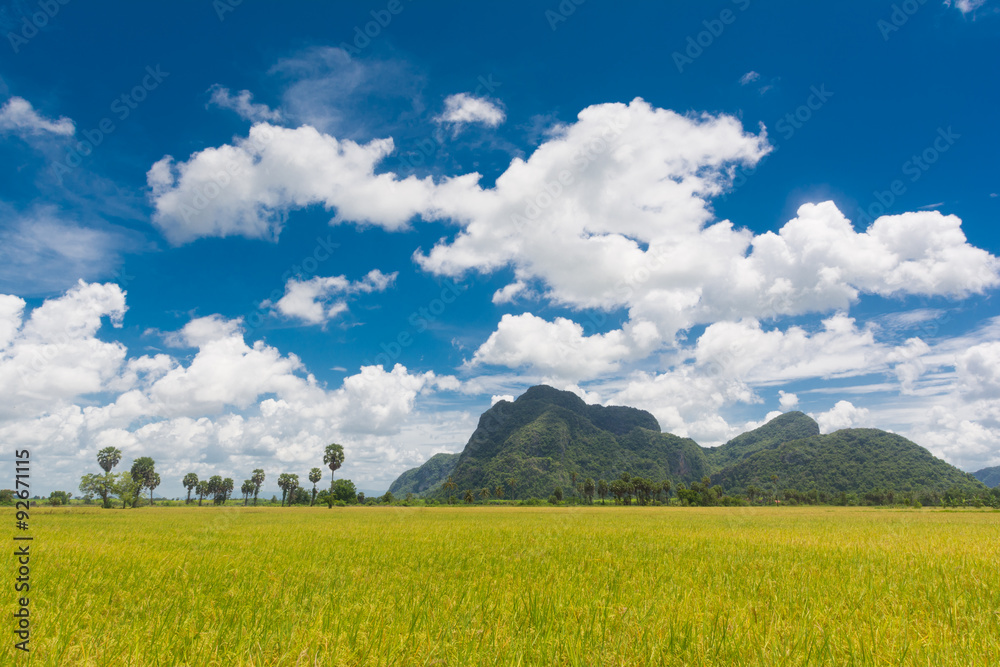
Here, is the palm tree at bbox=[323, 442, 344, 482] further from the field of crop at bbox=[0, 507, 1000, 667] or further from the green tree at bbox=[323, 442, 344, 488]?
the field of crop at bbox=[0, 507, 1000, 667]

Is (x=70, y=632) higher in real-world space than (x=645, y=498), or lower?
higher

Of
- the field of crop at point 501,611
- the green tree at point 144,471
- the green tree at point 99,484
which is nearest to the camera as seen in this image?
the field of crop at point 501,611

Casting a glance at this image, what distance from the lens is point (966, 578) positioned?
8492mm

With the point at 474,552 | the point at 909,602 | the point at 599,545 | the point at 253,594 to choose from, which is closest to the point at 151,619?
the point at 253,594

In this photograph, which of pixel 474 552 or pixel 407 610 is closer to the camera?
pixel 407 610

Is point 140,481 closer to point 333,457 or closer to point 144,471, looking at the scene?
point 144,471

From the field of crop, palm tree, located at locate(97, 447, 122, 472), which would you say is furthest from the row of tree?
the field of crop

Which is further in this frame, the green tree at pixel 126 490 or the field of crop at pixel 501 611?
the green tree at pixel 126 490

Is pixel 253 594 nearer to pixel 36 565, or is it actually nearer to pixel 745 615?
pixel 36 565

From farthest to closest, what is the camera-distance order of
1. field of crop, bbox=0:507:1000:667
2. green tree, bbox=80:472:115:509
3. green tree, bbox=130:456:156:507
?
green tree, bbox=130:456:156:507, green tree, bbox=80:472:115:509, field of crop, bbox=0:507:1000:667

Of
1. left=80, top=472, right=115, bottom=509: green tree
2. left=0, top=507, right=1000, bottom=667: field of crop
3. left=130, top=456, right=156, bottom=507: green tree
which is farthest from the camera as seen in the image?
left=130, top=456, right=156, bottom=507: green tree

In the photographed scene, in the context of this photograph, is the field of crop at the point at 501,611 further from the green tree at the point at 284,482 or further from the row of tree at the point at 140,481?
the green tree at the point at 284,482

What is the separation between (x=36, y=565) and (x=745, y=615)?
12.7m

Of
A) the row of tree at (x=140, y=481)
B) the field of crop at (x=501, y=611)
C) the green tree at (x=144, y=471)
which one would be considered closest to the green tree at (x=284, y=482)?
the row of tree at (x=140, y=481)
